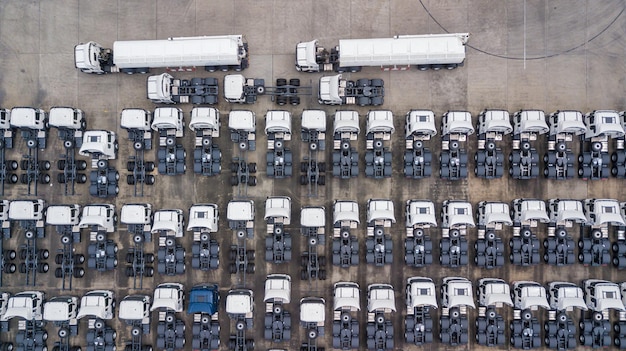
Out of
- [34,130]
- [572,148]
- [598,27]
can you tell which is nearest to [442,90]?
[572,148]

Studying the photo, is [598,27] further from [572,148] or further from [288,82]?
[288,82]

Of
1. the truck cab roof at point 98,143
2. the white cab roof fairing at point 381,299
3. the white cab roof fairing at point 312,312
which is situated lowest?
the white cab roof fairing at point 312,312

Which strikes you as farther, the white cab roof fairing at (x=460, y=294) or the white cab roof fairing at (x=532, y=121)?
the white cab roof fairing at (x=532, y=121)

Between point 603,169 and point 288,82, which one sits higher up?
point 288,82

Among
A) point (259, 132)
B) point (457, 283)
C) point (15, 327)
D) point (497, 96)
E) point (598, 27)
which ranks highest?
point (598, 27)

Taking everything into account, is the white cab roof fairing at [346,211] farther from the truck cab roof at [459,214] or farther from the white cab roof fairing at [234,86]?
Answer: the white cab roof fairing at [234,86]

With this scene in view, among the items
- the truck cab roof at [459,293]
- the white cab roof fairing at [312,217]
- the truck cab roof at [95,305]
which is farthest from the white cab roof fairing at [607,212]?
the truck cab roof at [95,305]
